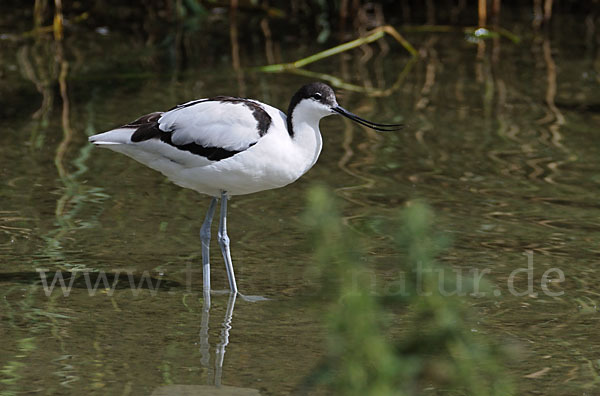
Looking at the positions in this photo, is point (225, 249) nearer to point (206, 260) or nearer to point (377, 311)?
point (206, 260)

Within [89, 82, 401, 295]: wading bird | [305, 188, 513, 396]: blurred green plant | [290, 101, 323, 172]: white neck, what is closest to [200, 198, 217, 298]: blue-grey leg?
[89, 82, 401, 295]: wading bird

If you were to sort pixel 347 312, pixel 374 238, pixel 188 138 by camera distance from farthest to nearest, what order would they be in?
pixel 374 238 → pixel 188 138 → pixel 347 312

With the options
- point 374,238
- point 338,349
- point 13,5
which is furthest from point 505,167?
point 13,5

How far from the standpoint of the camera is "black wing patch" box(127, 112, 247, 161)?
5.38m

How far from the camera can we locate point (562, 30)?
12.4 meters

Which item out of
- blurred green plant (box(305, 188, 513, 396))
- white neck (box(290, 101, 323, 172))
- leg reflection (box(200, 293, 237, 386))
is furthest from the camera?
white neck (box(290, 101, 323, 172))

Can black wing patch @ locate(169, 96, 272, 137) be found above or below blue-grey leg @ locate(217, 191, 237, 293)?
above

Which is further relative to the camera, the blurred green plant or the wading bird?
the wading bird

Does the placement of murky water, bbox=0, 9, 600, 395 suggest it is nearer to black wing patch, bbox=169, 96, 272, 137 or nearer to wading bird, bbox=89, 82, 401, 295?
wading bird, bbox=89, 82, 401, 295

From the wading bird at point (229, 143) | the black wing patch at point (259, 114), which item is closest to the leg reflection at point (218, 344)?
the wading bird at point (229, 143)

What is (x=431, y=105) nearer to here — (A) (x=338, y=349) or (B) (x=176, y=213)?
(B) (x=176, y=213)

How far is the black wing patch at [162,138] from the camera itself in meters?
5.38

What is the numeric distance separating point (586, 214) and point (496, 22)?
547 cm

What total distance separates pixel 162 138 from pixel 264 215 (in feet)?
4.34
